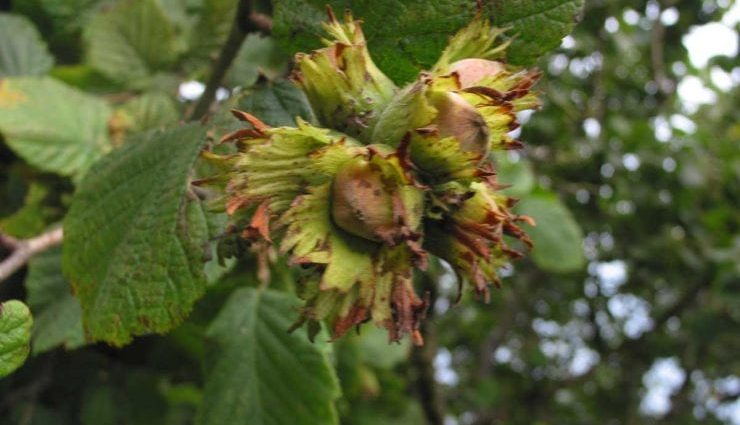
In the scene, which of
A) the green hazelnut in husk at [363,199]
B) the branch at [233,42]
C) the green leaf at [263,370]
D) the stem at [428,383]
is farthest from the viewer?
the stem at [428,383]

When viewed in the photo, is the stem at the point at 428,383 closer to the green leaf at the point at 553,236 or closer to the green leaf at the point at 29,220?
the green leaf at the point at 553,236

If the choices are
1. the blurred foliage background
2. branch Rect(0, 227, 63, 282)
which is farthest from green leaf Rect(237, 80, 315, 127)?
branch Rect(0, 227, 63, 282)

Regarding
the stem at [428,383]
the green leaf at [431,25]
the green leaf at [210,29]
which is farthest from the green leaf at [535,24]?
the stem at [428,383]

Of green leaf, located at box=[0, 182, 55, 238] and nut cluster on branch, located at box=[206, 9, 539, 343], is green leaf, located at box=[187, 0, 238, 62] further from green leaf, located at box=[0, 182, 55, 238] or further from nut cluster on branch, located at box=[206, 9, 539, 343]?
nut cluster on branch, located at box=[206, 9, 539, 343]

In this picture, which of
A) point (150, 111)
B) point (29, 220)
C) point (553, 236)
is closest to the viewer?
point (29, 220)

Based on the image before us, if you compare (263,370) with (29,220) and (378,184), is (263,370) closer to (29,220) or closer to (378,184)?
(29,220)

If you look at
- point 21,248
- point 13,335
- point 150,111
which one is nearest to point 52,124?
point 150,111
